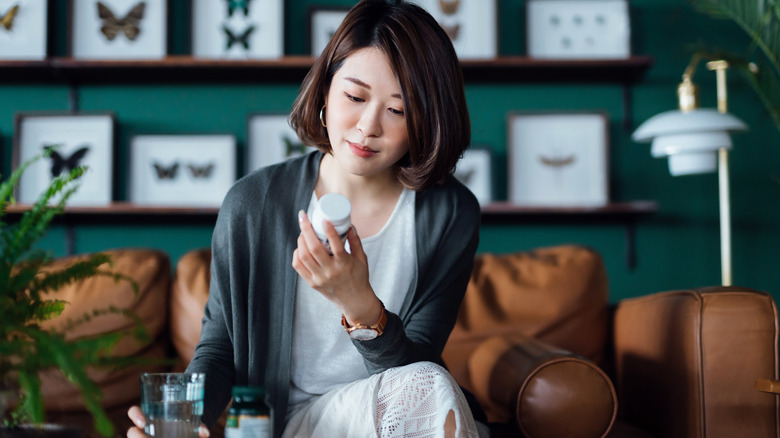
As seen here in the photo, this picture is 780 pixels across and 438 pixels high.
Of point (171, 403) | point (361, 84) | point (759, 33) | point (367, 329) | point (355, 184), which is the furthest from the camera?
point (759, 33)

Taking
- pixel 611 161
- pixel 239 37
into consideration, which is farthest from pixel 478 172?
pixel 239 37

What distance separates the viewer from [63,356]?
714 millimetres

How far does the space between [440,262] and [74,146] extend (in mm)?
1814

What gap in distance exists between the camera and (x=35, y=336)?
30.2 inches

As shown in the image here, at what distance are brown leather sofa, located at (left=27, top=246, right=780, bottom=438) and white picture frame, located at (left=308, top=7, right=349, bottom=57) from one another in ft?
3.40

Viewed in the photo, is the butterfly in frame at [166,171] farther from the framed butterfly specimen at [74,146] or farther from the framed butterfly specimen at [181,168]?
the framed butterfly specimen at [74,146]

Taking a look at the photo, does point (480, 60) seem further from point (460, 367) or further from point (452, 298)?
point (452, 298)

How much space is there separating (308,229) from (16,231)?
36cm

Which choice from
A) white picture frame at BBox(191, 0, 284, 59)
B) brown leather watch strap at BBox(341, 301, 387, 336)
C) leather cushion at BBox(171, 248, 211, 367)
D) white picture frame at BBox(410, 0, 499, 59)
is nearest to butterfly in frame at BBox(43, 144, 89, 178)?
white picture frame at BBox(191, 0, 284, 59)

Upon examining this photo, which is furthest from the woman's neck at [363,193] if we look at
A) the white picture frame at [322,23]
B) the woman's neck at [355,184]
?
the white picture frame at [322,23]

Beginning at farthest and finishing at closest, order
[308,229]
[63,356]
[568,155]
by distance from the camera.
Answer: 1. [568,155]
2. [308,229]
3. [63,356]

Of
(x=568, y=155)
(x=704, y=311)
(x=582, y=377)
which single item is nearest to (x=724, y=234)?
(x=568, y=155)

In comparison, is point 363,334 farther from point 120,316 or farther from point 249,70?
point 249,70

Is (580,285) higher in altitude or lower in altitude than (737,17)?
lower
